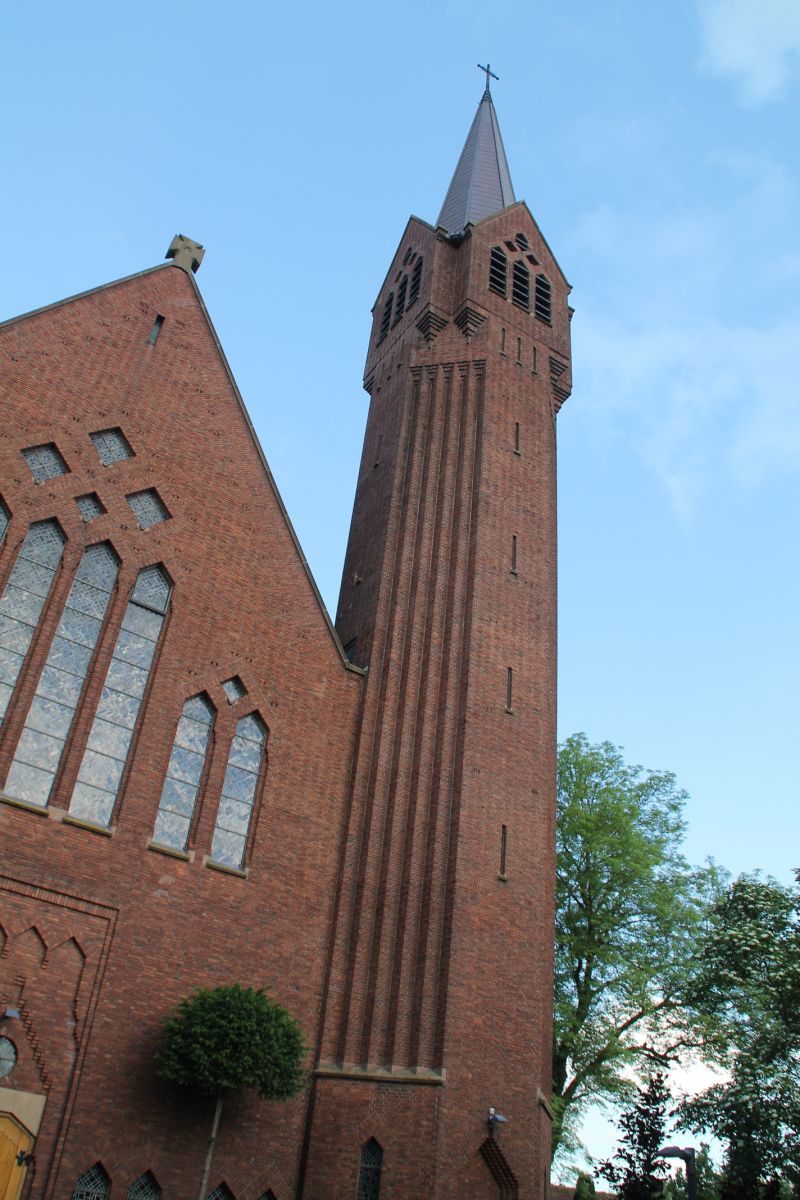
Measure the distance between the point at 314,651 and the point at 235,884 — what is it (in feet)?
15.2

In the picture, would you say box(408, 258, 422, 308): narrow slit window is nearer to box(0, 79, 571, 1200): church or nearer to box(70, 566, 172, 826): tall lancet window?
box(0, 79, 571, 1200): church

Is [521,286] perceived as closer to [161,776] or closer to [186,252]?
[186,252]

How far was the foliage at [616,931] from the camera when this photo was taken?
23.6 m

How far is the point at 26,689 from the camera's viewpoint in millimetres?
16016

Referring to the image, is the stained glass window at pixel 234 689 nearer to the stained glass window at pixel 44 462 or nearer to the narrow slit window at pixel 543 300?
the stained glass window at pixel 44 462

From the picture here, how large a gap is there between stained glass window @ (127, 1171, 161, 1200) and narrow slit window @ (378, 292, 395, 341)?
20.5 meters

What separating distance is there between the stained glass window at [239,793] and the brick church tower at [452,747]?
73.6 inches

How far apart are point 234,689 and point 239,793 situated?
5.92 feet

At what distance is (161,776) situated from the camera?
54.9 feet

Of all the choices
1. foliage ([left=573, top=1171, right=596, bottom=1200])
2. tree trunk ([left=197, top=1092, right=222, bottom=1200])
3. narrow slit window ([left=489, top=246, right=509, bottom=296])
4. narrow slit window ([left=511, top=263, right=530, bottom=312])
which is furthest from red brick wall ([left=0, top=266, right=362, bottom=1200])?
foliage ([left=573, top=1171, right=596, bottom=1200])

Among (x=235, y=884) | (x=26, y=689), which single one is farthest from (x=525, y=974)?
(x=26, y=689)

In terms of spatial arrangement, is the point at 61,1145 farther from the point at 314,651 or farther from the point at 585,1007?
the point at 585,1007

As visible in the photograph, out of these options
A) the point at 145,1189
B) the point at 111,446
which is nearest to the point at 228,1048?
the point at 145,1189

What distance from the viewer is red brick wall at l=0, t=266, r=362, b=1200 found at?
1442cm
